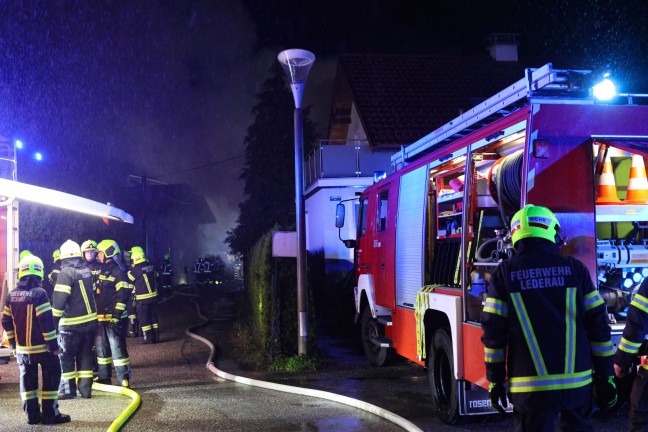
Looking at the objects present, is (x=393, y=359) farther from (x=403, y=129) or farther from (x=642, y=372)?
(x=403, y=129)

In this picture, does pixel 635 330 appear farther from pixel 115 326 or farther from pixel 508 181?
pixel 115 326

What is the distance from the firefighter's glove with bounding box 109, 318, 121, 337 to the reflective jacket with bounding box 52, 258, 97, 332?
2.05ft

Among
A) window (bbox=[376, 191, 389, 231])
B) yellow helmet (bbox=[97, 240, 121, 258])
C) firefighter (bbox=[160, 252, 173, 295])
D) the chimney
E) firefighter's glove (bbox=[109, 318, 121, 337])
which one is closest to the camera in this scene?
firefighter's glove (bbox=[109, 318, 121, 337])

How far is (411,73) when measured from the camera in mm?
24578

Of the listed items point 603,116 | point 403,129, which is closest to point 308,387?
point 603,116

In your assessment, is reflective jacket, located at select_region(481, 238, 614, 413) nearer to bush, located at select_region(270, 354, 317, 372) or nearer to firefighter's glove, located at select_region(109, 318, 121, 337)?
bush, located at select_region(270, 354, 317, 372)

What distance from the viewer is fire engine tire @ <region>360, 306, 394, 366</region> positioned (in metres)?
9.79

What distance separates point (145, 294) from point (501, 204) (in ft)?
29.9

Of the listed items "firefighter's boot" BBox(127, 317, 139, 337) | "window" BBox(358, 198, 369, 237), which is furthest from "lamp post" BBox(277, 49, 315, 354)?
"firefighter's boot" BBox(127, 317, 139, 337)

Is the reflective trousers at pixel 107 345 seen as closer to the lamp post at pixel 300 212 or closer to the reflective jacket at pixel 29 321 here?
the reflective jacket at pixel 29 321

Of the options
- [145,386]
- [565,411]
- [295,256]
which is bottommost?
[145,386]

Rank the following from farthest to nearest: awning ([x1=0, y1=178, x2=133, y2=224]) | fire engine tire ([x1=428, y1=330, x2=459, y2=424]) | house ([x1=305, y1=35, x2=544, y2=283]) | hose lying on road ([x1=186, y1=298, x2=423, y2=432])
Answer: house ([x1=305, y1=35, x2=544, y2=283]) → awning ([x1=0, y1=178, x2=133, y2=224]) → fire engine tire ([x1=428, y1=330, x2=459, y2=424]) → hose lying on road ([x1=186, y1=298, x2=423, y2=432])

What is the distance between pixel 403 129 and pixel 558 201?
53.2ft

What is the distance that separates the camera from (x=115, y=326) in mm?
9141
